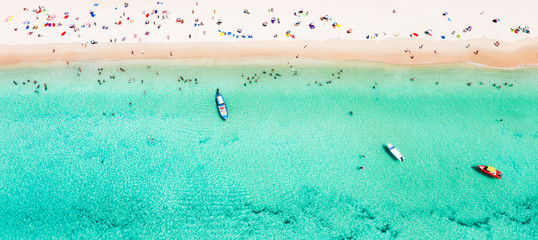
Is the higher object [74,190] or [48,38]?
[48,38]

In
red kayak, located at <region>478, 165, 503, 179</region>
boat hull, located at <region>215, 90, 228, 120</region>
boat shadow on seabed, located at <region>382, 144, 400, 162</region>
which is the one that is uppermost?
boat hull, located at <region>215, 90, 228, 120</region>

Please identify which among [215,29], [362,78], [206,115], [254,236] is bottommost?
[254,236]

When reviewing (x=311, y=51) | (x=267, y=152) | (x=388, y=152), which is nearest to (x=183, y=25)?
(x=311, y=51)

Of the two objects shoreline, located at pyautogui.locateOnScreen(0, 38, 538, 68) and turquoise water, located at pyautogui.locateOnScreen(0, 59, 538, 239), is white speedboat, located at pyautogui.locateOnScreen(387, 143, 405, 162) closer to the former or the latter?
turquoise water, located at pyautogui.locateOnScreen(0, 59, 538, 239)

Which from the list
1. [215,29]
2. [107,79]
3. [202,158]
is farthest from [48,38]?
[202,158]

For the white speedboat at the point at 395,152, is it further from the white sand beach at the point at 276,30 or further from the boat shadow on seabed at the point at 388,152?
the white sand beach at the point at 276,30

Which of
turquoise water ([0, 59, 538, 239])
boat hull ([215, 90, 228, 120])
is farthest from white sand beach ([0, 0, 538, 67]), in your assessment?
boat hull ([215, 90, 228, 120])

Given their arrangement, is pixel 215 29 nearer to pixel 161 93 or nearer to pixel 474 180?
pixel 161 93
